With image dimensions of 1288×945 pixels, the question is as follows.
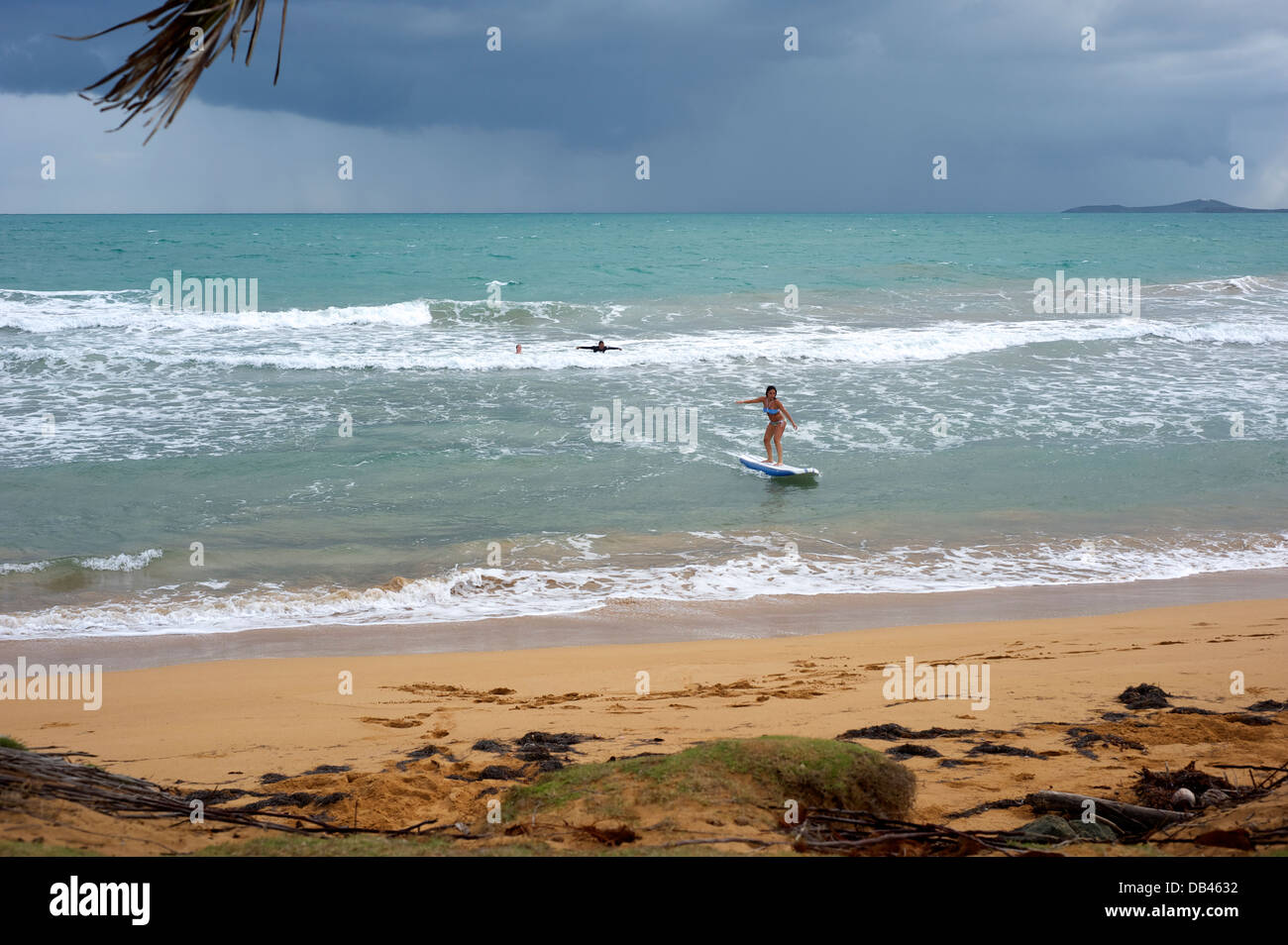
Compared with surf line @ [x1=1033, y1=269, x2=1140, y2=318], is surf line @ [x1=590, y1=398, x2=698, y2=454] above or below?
below

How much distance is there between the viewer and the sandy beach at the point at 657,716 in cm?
452

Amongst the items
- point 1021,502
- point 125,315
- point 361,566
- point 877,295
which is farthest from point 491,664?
point 877,295

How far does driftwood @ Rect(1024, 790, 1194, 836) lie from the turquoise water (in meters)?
5.44

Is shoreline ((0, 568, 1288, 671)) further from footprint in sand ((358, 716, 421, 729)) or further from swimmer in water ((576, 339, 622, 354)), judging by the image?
swimmer in water ((576, 339, 622, 354))

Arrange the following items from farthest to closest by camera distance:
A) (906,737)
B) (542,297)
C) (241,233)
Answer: (241,233), (542,297), (906,737)

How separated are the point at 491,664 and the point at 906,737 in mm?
3578

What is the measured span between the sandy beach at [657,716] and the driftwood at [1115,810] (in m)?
0.15

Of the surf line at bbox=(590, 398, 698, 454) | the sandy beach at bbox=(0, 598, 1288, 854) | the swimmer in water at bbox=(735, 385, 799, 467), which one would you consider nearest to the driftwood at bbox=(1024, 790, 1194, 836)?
the sandy beach at bbox=(0, 598, 1288, 854)

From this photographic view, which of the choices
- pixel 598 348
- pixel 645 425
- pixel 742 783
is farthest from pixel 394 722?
pixel 598 348

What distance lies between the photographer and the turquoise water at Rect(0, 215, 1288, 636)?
10.1m

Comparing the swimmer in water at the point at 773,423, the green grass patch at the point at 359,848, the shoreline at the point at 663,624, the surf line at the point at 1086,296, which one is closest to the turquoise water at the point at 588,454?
the shoreline at the point at 663,624

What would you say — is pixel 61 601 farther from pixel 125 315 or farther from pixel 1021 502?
→ pixel 125 315

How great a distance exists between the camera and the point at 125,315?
2870 centimetres

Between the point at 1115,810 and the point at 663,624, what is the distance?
511cm
